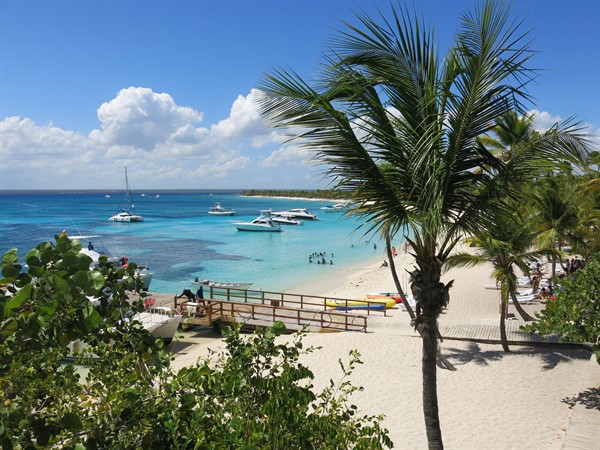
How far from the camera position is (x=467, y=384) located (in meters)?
10.2

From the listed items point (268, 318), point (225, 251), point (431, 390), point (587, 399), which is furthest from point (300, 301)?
point (225, 251)

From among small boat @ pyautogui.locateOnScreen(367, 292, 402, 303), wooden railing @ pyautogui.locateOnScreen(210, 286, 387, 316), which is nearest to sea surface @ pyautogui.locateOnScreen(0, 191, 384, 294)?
wooden railing @ pyautogui.locateOnScreen(210, 286, 387, 316)

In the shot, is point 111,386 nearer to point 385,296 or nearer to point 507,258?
point 507,258

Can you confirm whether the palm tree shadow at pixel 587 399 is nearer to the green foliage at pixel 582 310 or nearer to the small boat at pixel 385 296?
the green foliage at pixel 582 310

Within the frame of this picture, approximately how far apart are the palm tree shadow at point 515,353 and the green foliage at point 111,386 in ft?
34.0

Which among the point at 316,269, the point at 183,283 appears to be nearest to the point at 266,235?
the point at 316,269

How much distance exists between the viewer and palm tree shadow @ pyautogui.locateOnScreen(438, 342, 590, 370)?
11.4 metres

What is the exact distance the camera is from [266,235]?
58594 millimetres

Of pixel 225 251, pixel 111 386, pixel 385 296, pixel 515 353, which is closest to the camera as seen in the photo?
pixel 111 386

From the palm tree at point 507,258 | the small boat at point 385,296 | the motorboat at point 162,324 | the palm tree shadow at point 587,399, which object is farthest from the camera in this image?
the small boat at point 385,296

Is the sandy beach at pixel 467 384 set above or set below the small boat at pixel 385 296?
above

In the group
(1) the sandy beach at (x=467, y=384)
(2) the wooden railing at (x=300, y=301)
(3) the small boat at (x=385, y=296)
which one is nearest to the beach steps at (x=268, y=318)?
(2) the wooden railing at (x=300, y=301)

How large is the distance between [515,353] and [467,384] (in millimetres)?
2787

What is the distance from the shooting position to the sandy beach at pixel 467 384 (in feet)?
26.1
